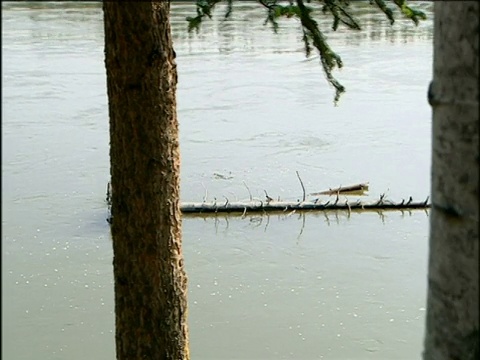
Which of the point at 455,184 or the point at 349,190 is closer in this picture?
the point at 455,184

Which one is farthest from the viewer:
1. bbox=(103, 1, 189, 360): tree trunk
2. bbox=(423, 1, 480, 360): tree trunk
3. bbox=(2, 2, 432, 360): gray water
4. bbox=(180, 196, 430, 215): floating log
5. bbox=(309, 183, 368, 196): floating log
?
bbox=(309, 183, 368, 196): floating log

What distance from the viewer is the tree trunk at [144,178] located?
83.7 inches

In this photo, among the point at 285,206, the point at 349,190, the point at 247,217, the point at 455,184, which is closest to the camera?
the point at 455,184

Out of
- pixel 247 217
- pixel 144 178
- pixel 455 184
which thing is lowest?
pixel 247 217

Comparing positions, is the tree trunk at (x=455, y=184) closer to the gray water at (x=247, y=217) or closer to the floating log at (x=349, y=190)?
the gray water at (x=247, y=217)

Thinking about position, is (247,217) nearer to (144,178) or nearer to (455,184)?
(144,178)

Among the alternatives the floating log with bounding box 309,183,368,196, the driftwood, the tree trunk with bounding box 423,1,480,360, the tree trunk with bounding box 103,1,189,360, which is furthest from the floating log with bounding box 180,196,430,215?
the tree trunk with bounding box 423,1,480,360

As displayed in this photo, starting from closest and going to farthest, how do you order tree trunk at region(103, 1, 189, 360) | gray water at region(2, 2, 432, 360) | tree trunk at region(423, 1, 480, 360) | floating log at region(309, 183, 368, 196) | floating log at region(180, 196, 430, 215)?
tree trunk at region(423, 1, 480, 360) → tree trunk at region(103, 1, 189, 360) → gray water at region(2, 2, 432, 360) → floating log at region(180, 196, 430, 215) → floating log at region(309, 183, 368, 196)

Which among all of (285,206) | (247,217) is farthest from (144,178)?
(285,206)

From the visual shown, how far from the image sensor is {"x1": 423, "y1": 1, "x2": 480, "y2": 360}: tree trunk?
655mm

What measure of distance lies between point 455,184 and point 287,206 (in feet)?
24.0

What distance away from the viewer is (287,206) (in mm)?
7977

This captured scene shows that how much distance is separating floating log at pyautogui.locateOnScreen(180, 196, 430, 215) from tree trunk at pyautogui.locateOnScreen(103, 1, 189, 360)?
5427 mm

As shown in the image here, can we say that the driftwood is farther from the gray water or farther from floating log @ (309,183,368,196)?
floating log @ (309,183,368,196)
